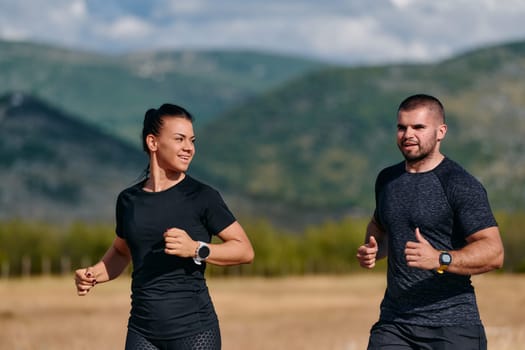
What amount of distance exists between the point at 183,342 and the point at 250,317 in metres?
34.5

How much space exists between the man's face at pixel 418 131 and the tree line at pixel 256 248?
3327 inches

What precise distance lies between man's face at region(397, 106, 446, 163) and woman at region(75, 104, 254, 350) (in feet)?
4.50

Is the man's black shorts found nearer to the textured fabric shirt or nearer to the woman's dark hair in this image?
the textured fabric shirt

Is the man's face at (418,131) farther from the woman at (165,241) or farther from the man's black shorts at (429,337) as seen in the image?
the woman at (165,241)

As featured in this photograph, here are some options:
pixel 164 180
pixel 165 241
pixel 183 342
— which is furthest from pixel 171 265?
pixel 164 180

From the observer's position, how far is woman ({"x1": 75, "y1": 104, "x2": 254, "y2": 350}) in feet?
26.1

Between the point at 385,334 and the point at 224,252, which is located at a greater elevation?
the point at 224,252

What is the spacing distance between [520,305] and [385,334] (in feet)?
111

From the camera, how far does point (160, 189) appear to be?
8234mm

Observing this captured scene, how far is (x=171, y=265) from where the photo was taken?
7.96 meters

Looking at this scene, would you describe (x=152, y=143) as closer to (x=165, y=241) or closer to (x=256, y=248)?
(x=165, y=241)

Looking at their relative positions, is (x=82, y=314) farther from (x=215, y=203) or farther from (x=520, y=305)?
(x=215, y=203)

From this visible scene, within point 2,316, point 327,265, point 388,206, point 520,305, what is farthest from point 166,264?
point 327,265

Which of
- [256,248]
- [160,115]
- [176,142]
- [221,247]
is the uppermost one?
[160,115]
